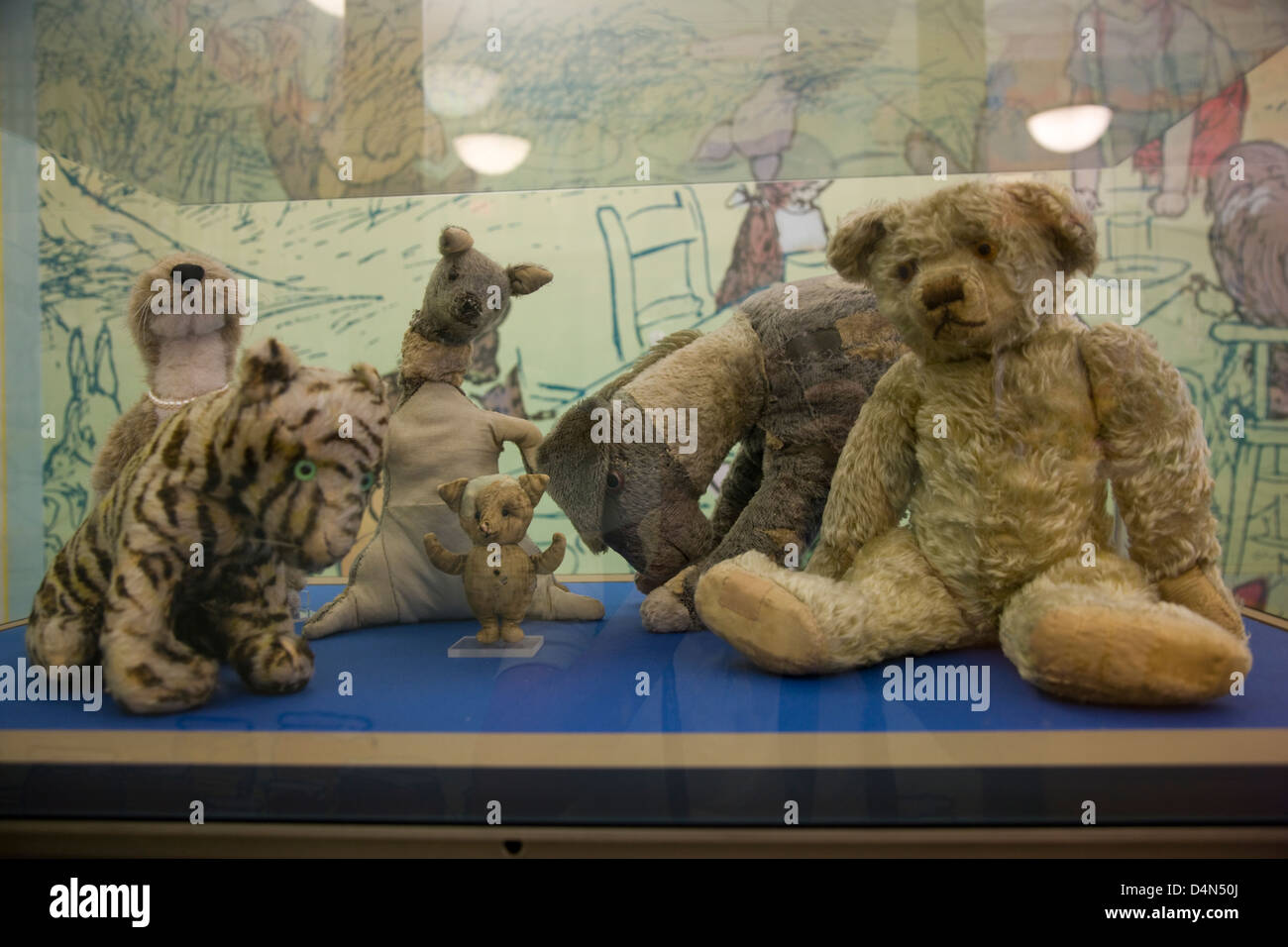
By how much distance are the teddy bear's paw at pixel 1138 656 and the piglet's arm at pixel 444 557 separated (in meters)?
0.74

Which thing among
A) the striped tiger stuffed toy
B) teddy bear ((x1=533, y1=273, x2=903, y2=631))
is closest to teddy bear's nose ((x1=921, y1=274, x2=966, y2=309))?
teddy bear ((x1=533, y1=273, x2=903, y2=631))

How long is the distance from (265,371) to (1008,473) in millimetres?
862

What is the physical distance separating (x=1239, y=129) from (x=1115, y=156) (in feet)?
0.49

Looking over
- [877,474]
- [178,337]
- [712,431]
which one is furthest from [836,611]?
[178,337]

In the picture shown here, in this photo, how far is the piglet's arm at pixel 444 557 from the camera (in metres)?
1.12

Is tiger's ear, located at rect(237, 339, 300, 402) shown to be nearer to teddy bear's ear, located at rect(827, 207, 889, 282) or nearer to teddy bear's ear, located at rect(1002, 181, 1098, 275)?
teddy bear's ear, located at rect(827, 207, 889, 282)

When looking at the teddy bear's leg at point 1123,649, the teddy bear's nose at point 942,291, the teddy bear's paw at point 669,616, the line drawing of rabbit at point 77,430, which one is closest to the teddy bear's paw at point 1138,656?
the teddy bear's leg at point 1123,649

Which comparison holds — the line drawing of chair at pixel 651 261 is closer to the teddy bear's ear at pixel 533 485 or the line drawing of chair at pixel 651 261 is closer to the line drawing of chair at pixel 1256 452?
the teddy bear's ear at pixel 533 485

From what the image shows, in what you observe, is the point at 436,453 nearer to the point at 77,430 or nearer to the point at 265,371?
the point at 265,371

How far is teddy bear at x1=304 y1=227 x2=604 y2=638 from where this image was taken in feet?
3.79

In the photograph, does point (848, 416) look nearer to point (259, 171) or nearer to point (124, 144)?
point (259, 171)

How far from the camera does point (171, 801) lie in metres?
0.82
